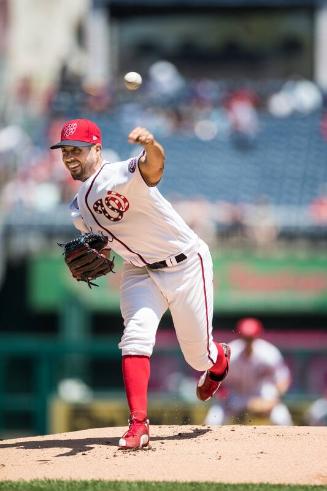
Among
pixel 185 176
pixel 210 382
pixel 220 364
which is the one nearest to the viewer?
pixel 220 364

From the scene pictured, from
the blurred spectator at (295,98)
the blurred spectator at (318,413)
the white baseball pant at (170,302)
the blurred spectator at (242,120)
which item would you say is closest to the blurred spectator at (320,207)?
the blurred spectator at (242,120)

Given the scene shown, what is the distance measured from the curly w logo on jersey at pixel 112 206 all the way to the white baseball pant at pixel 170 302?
1.29 feet

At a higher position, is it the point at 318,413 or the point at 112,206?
the point at 112,206

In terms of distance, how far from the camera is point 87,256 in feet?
20.7

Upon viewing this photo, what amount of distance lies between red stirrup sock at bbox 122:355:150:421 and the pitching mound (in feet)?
0.70

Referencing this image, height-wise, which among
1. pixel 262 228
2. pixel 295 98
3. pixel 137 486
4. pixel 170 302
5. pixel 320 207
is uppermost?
pixel 295 98

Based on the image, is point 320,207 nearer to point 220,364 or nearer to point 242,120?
point 242,120

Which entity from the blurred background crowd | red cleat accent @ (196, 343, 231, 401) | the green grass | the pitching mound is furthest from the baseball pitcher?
the blurred background crowd

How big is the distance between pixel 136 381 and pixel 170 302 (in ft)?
1.54

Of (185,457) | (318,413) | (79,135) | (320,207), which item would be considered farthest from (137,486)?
(320,207)

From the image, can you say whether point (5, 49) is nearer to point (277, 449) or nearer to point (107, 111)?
point (107, 111)

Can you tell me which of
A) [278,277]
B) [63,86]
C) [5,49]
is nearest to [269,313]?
[278,277]

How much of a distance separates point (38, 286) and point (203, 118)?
12.5 ft

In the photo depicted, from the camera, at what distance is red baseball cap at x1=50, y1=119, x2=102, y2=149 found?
241 inches
